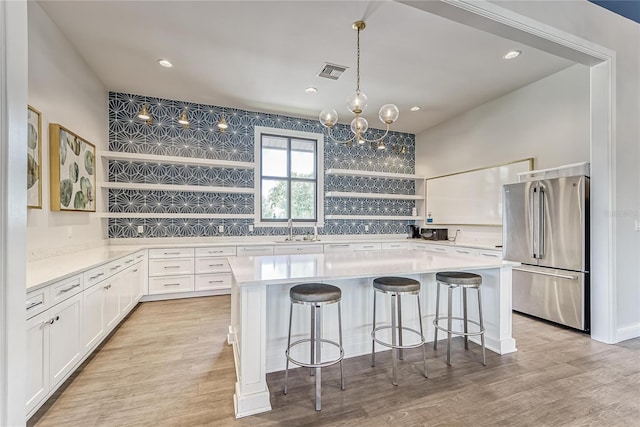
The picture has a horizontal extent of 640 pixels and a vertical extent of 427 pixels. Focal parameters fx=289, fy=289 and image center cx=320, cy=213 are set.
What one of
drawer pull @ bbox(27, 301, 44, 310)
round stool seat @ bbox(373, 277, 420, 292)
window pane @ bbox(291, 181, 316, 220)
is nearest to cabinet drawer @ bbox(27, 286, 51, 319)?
drawer pull @ bbox(27, 301, 44, 310)

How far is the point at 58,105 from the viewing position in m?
2.86

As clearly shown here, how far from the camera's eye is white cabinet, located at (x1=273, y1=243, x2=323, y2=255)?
A: 15.3ft

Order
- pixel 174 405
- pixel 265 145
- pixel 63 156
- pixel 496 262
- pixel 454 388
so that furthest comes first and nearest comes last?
pixel 265 145 → pixel 63 156 → pixel 496 262 → pixel 454 388 → pixel 174 405

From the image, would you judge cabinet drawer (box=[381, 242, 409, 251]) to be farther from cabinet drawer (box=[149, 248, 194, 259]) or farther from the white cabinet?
cabinet drawer (box=[149, 248, 194, 259])

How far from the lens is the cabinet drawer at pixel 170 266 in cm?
408

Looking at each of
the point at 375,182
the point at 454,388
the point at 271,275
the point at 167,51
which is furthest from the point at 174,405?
the point at 375,182

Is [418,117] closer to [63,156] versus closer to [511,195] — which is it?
[511,195]

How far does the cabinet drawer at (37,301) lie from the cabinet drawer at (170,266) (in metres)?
2.35

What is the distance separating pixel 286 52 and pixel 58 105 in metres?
2.36

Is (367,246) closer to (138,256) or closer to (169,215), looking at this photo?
(169,215)

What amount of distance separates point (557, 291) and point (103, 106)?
623 centimetres

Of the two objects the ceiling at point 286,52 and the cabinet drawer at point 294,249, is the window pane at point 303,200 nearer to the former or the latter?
the cabinet drawer at point 294,249

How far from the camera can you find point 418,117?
5305mm

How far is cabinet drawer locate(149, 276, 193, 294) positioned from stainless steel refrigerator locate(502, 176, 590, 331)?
14.6 ft
